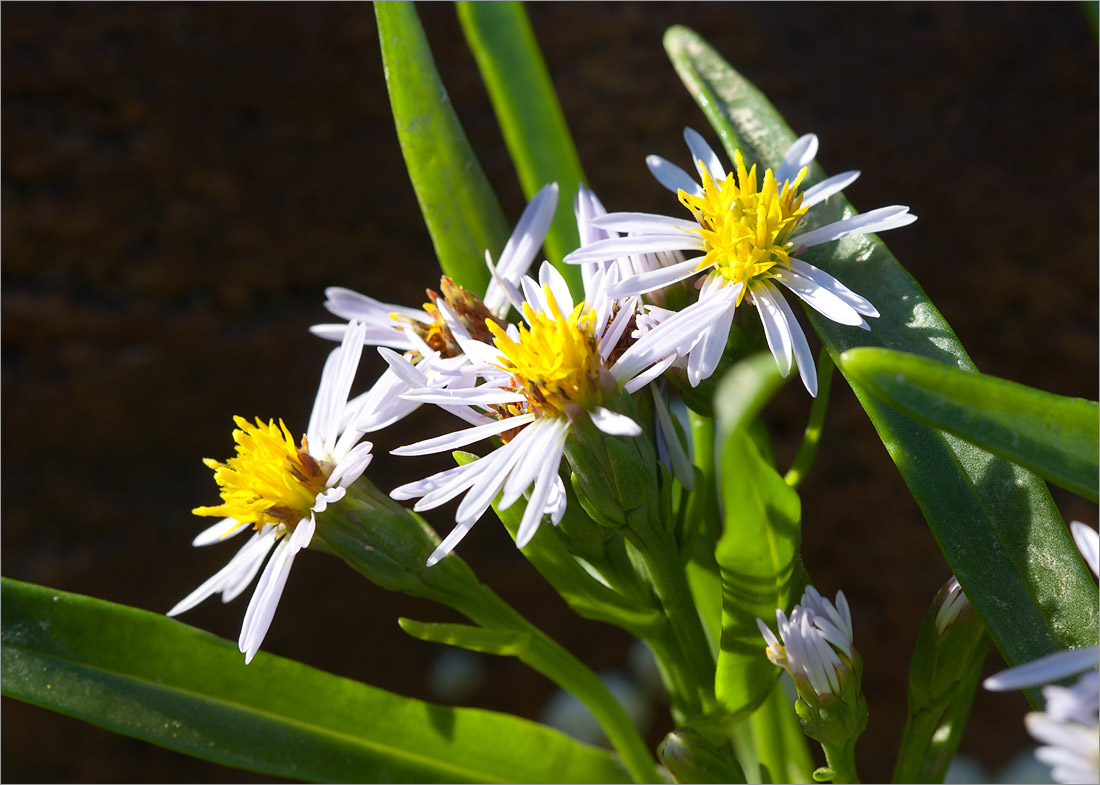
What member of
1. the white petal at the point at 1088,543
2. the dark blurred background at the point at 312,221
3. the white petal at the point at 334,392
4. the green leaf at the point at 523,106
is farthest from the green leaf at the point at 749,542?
the dark blurred background at the point at 312,221

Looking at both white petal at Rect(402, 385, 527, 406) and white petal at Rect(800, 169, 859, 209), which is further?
white petal at Rect(800, 169, 859, 209)

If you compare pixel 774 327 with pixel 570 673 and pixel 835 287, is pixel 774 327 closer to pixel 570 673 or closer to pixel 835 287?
pixel 835 287

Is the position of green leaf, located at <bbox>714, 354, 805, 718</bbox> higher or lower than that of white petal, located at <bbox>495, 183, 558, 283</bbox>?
lower

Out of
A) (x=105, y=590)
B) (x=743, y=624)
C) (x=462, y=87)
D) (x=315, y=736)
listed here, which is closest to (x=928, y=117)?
(x=462, y=87)

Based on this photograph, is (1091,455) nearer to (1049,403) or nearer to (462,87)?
(1049,403)

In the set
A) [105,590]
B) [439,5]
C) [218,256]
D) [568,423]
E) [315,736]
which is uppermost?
[439,5]

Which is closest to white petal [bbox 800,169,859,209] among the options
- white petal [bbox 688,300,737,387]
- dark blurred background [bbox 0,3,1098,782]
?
white petal [bbox 688,300,737,387]

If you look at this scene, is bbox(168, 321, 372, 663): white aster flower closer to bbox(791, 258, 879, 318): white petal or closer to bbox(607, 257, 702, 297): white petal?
bbox(607, 257, 702, 297): white petal
